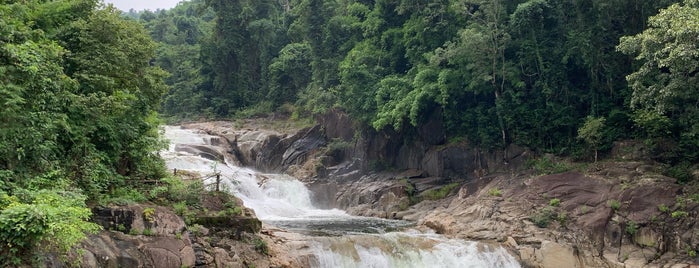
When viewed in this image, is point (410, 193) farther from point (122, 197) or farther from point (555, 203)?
point (122, 197)

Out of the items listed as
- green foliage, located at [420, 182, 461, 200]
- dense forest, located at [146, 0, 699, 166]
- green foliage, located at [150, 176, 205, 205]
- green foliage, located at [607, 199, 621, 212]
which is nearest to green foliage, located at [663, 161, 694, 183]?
dense forest, located at [146, 0, 699, 166]

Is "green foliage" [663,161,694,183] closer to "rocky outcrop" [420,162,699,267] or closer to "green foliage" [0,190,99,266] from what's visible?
"rocky outcrop" [420,162,699,267]

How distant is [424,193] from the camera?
27734 millimetres

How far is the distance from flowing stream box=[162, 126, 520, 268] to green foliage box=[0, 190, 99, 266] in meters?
7.56

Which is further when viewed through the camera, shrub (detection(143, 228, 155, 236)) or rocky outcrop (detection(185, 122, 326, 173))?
rocky outcrop (detection(185, 122, 326, 173))

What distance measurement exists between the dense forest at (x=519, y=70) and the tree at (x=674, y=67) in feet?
0.16

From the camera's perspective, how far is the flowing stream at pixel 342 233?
1766 cm

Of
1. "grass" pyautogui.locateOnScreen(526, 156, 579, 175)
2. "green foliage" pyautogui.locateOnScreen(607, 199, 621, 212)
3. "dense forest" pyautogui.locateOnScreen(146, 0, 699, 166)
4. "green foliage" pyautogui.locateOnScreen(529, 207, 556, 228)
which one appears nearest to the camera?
"green foliage" pyautogui.locateOnScreen(607, 199, 621, 212)

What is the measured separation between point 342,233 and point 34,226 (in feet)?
39.0

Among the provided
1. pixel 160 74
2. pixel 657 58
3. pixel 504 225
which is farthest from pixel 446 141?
pixel 160 74

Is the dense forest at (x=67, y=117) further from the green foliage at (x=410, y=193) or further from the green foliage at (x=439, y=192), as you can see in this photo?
the green foliage at (x=439, y=192)

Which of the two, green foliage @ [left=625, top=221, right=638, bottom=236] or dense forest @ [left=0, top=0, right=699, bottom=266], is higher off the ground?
dense forest @ [left=0, top=0, right=699, bottom=266]

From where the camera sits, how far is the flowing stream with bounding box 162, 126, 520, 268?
57.9 ft

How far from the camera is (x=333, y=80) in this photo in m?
38.5
